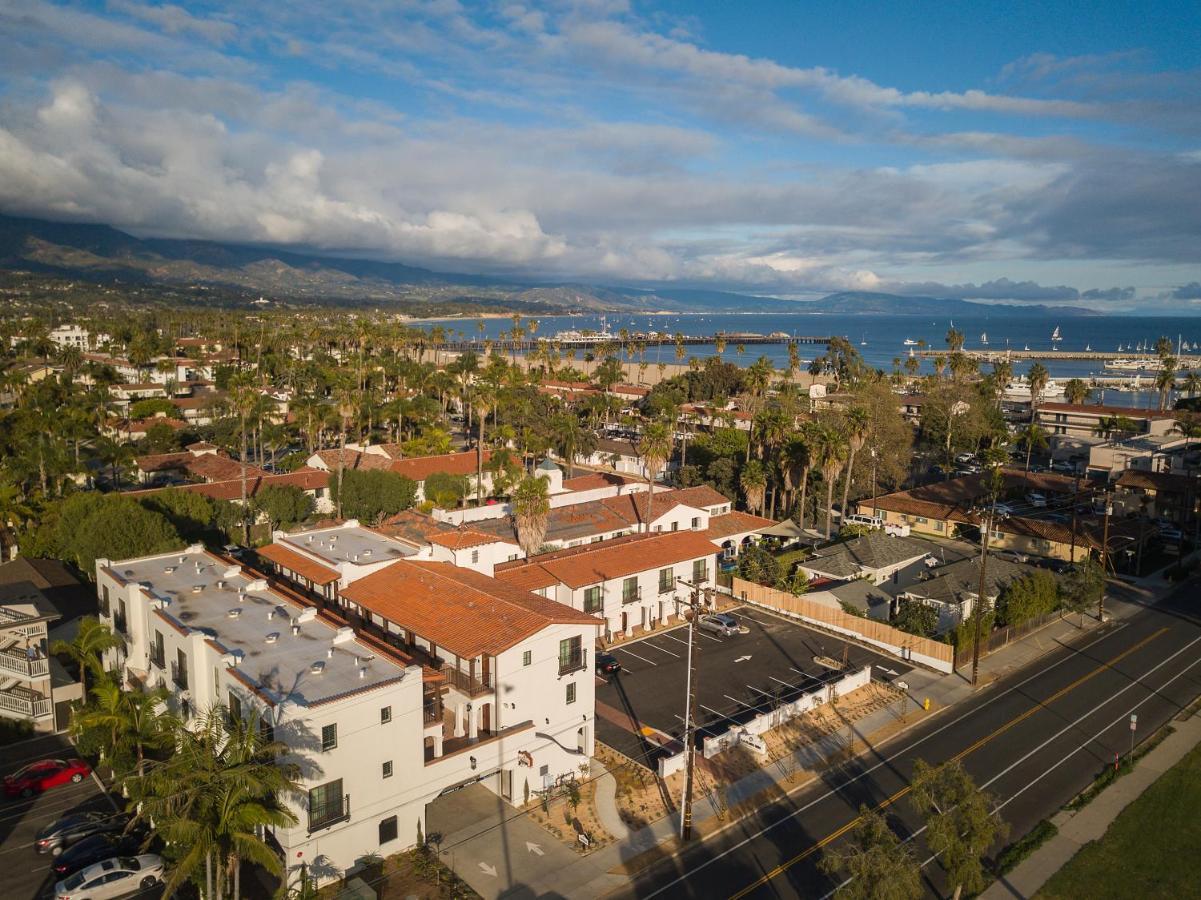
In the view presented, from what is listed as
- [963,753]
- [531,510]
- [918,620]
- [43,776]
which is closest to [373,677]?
[43,776]

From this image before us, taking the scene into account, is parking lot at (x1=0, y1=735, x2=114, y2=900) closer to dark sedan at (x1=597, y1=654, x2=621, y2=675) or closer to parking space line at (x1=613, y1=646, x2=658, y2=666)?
dark sedan at (x1=597, y1=654, x2=621, y2=675)

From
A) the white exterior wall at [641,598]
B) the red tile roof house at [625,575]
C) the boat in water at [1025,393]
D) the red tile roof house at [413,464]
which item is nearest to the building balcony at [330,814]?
the red tile roof house at [625,575]

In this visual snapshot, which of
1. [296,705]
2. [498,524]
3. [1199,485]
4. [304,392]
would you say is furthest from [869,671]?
[304,392]

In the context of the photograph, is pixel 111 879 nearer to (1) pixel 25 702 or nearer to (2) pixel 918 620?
(1) pixel 25 702

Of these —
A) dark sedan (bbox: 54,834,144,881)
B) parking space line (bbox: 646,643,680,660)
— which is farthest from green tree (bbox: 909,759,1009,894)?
dark sedan (bbox: 54,834,144,881)

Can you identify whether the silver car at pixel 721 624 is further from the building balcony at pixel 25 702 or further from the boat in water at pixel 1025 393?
the boat in water at pixel 1025 393
